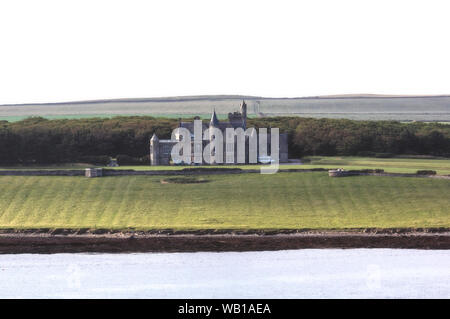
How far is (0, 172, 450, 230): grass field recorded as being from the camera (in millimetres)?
69438

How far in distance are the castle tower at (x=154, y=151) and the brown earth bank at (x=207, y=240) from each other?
34.5 metres

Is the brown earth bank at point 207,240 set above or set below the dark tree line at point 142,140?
below

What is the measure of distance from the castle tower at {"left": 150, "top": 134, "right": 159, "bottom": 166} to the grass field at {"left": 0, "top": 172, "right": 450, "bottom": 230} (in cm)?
1784

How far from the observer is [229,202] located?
7500 centimetres

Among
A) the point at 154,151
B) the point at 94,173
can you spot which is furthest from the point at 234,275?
the point at 154,151

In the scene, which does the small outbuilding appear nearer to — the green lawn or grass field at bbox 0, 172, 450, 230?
grass field at bbox 0, 172, 450, 230

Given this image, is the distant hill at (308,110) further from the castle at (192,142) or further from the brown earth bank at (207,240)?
the brown earth bank at (207,240)

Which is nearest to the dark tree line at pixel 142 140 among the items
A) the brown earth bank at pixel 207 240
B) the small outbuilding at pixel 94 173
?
the small outbuilding at pixel 94 173

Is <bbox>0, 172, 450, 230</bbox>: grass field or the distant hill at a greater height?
<bbox>0, 172, 450, 230</bbox>: grass field

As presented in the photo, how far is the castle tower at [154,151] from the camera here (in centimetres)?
10162

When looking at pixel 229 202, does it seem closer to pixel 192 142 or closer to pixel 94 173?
pixel 94 173

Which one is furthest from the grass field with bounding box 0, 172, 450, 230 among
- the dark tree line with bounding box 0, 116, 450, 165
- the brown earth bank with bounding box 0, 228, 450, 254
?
the dark tree line with bounding box 0, 116, 450, 165

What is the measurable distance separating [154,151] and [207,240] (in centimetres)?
3862
